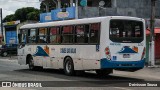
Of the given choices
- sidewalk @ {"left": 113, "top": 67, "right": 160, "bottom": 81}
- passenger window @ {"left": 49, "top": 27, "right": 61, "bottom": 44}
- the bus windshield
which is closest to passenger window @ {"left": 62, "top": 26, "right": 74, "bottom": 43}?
passenger window @ {"left": 49, "top": 27, "right": 61, "bottom": 44}

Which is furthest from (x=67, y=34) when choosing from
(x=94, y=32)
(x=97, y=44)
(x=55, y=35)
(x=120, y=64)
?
(x=120, y=64)

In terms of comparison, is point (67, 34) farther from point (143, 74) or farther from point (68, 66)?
point (143, 74)

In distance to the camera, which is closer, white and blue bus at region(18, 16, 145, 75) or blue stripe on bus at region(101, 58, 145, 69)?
blue stripe on bus at region(101, 58, 145, 69)

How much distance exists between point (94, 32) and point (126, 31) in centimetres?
141

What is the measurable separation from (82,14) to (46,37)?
18.2 m

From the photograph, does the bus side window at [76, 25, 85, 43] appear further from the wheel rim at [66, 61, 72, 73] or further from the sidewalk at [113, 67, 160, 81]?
the sidewalk at [113, 67, 160, 81]

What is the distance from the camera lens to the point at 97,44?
1647 centimetres

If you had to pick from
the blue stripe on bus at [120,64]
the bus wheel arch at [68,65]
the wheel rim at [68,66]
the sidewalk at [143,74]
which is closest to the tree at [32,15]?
the sidewalk at [143,74]

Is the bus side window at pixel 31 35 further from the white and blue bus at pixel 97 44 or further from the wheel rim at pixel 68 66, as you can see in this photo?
the wheel rim at pixel 68 66

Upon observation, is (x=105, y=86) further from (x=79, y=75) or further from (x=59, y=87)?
(x=79, y=75)

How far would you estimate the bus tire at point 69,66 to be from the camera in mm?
18422

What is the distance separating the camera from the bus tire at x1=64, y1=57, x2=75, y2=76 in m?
18.4

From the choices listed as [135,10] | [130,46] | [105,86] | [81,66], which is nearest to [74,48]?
[81,66]

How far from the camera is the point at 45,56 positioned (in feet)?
68.0
